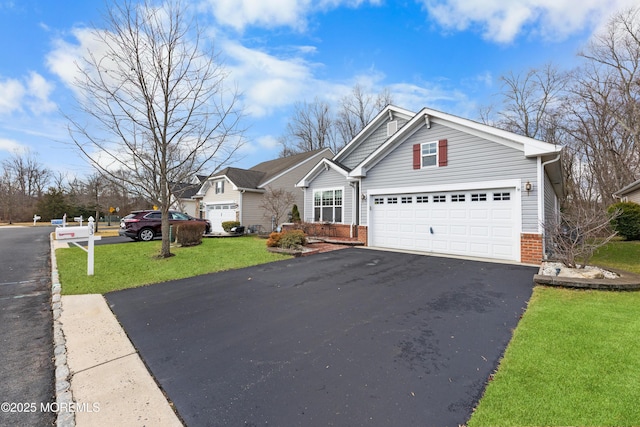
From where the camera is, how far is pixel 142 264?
893 cm

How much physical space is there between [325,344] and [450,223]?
8.45 metres

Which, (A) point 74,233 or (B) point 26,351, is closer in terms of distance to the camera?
(B) point 26,351

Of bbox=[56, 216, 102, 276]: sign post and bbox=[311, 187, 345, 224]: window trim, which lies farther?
bbox=[311, 187, 345, 224]: window trim

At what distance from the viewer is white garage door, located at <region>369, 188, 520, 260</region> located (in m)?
9.26

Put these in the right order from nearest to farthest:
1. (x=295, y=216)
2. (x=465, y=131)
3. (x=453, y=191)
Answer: (x=465, y=131) < (x=453, y=191) < (x=295, y=216)

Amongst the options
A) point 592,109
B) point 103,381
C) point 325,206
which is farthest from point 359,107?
point 103,381

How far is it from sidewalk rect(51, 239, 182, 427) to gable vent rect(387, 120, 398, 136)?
14.9 meters

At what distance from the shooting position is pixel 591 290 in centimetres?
579

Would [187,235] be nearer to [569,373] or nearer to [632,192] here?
[569,373]

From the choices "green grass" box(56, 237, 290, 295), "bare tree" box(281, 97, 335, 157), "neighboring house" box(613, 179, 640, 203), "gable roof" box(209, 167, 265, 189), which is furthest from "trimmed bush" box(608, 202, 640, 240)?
"bare tree" box(281, 97, 335, 157)

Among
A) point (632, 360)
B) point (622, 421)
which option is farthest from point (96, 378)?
point (632, 360)

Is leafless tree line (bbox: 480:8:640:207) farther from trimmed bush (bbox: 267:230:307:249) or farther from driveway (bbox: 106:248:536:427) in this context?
driveway (bbox: 106:248:536:427)

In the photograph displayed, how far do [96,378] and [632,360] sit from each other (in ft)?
Answer: 18.6

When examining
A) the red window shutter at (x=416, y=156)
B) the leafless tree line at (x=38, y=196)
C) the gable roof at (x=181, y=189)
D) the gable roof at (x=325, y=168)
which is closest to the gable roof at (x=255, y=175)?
the gable roof at (x=181, y=189)
